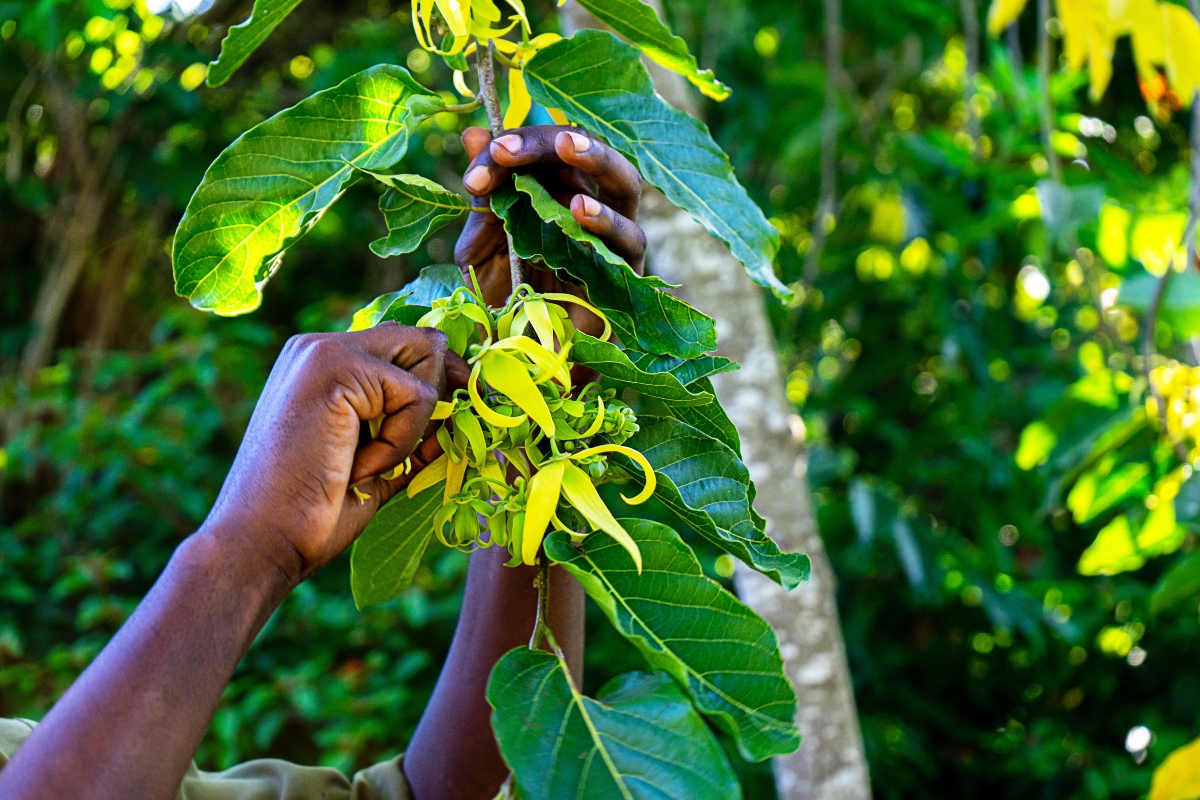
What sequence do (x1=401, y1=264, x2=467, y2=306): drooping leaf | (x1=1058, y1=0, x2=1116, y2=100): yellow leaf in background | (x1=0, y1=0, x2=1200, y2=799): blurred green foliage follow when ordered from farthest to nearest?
1. (x1=0, y1=0, x2=1200, y2=799): blurred green foliage
2. (x1=1058, y1=0, x2=1116, y2=100): yellow leaf in background
3. (x1=401, y1=264, x2=467, y2=306): drooping leaf

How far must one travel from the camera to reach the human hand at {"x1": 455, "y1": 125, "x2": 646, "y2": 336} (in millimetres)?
724

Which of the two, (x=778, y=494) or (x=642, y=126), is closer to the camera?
(x=642, y=126)

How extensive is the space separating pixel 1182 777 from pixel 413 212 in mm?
1026

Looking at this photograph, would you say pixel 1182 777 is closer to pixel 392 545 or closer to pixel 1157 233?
pixel 392 545

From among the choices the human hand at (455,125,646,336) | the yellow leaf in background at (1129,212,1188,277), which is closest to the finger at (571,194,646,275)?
the human hand at (455,125,646,336)

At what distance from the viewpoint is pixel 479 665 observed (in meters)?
1.05

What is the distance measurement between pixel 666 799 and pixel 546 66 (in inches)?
21.2

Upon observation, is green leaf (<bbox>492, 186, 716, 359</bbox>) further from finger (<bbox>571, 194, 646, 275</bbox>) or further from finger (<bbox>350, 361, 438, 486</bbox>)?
finger (<bbox>350, 361, 438, 486</bbox>)

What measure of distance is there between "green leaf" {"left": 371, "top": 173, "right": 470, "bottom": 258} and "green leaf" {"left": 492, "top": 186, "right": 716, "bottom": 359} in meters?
0.04

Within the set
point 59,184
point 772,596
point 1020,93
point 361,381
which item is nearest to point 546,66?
point 361,381

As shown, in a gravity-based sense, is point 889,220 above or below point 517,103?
below

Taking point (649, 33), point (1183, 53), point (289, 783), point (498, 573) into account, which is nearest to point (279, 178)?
point (649, 33)

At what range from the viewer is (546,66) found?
797mm

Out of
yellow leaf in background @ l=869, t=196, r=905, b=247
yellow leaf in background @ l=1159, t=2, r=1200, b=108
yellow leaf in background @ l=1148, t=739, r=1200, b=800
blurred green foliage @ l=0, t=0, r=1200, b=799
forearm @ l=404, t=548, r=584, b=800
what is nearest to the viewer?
forearm @ l=404, t=548, r=584, b=800
